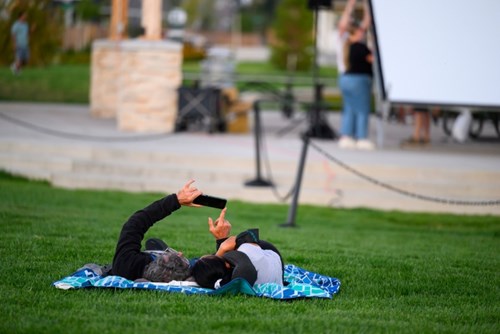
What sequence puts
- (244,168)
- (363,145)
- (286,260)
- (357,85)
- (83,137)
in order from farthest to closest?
1. (363,145)
2. (357,85)
3. (83,137)
4. (244,168)
5. (286,260)

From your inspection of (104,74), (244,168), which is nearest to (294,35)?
(104,74)

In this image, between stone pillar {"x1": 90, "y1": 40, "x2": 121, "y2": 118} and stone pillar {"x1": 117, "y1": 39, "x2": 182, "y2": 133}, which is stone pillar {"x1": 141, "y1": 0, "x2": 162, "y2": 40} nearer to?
stone pillar {"x1": 117, "y1": 39, "x2": 182, "y2": 133}

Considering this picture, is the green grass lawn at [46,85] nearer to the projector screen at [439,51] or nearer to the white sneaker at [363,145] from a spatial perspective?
the white sneaker at [363,145]

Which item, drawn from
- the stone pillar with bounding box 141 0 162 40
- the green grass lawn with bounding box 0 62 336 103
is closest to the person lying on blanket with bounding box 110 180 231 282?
→ the stone pillar with bounding box 141 0 162 40

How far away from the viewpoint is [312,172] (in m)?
16.0

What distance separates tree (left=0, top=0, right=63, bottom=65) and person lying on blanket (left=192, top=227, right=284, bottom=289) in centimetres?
1650

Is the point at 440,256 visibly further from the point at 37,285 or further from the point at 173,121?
Answer: the point at 173,121

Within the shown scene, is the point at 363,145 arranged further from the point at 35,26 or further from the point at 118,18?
the point at 35,26

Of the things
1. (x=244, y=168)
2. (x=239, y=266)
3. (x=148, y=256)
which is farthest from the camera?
(x=244, y=168)

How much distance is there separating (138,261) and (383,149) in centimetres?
1135

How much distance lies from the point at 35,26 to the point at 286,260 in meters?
16.4

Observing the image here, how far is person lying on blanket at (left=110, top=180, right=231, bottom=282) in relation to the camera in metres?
7.55

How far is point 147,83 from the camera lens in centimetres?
1972

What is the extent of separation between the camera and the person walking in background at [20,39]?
2247 centimetres
